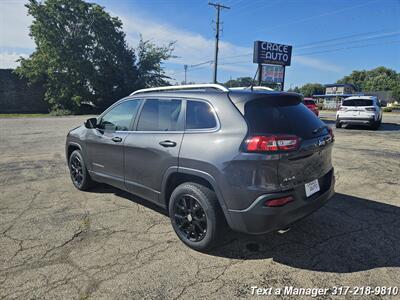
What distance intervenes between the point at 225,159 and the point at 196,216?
801 mm

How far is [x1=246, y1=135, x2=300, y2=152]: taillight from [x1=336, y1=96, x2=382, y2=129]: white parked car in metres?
13.9

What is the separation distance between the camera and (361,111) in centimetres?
1447

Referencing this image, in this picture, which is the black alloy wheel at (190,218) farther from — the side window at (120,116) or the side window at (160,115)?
the side window at (120,116)

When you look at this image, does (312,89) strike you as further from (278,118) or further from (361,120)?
(278,118)

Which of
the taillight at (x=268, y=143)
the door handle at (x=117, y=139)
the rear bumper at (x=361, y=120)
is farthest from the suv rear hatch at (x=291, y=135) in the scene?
the rear bumper at (x=361, y=120)

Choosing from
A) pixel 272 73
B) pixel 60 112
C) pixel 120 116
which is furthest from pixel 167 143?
pixel 60 112

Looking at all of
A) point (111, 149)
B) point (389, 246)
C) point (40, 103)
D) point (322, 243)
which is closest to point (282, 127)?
point (322, 243)

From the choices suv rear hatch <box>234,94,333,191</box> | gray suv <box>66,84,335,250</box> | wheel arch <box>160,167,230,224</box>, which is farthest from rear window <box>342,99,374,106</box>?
wheel arch <box>160,167,230,224</box>

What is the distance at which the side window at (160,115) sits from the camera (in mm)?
3424

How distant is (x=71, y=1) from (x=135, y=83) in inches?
440

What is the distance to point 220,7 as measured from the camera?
3422 centimetres

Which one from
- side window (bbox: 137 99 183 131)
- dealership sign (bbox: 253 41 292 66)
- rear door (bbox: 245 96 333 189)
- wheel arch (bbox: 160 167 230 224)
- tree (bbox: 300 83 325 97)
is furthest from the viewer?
tree (bbox: 300 83 325 97)

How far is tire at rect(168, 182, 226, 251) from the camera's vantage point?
9.70ft

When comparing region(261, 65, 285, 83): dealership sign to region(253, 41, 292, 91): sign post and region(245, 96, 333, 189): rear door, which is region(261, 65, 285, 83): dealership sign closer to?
region(253, 41, 292, 91): sign post
